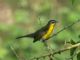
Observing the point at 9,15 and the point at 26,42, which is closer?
the point at 26,42

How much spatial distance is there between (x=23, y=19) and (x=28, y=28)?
6.8 inches

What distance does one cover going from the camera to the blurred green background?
569 centimetres

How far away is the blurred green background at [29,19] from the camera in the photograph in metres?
5.69

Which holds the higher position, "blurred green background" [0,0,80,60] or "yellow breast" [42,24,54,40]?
"yellow breast" [42,24,54,40]

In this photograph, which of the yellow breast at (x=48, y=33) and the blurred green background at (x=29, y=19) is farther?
the blurred green background at (x=29, y=19)

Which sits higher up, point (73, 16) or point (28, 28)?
point (73, 16)

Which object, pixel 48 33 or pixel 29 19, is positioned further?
pixel 29 19

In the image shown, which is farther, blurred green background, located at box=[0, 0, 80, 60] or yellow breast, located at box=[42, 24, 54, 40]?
blurred green background, located at box=[0, 0, 80, 60]

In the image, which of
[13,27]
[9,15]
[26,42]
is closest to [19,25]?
[13,27]

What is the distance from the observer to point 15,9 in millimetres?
7781

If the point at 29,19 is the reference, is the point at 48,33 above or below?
above

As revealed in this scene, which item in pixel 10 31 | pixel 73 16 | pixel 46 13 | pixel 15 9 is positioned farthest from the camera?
pixel 15 9

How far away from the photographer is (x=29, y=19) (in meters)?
7.37

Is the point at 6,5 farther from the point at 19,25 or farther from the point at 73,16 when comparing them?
the point at 73,16
